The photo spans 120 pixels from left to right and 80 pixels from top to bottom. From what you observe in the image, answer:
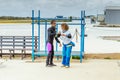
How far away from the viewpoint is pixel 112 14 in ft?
334

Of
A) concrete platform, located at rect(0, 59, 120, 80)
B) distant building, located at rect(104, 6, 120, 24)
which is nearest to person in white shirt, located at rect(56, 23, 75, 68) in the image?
concrete platform, located at rect(0, 59, 120, 80)

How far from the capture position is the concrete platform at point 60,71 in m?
12.5

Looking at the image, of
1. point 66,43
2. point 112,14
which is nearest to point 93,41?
point 66,43

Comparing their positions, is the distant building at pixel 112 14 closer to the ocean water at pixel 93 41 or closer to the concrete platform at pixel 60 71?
the ocean water at pixel 93 41

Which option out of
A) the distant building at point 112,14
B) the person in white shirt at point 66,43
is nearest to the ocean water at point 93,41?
the person in white shirt at point 66,43

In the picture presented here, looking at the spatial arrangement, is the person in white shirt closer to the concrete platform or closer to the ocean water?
the concrete platform

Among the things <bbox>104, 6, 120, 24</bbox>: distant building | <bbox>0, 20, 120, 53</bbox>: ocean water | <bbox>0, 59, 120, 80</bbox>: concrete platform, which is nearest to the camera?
<bbox>0, 59, 120, 80</bbox>: concrete platform

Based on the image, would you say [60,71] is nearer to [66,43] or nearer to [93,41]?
[66,43]

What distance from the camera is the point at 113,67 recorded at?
15.2m

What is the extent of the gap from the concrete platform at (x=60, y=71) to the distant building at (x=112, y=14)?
273 feet

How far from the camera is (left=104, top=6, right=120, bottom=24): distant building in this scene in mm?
98938

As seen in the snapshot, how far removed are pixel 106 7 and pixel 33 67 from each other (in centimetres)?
8648

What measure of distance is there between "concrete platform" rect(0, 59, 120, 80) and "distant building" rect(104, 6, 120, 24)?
83154mm

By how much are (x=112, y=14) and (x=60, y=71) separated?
292ft
